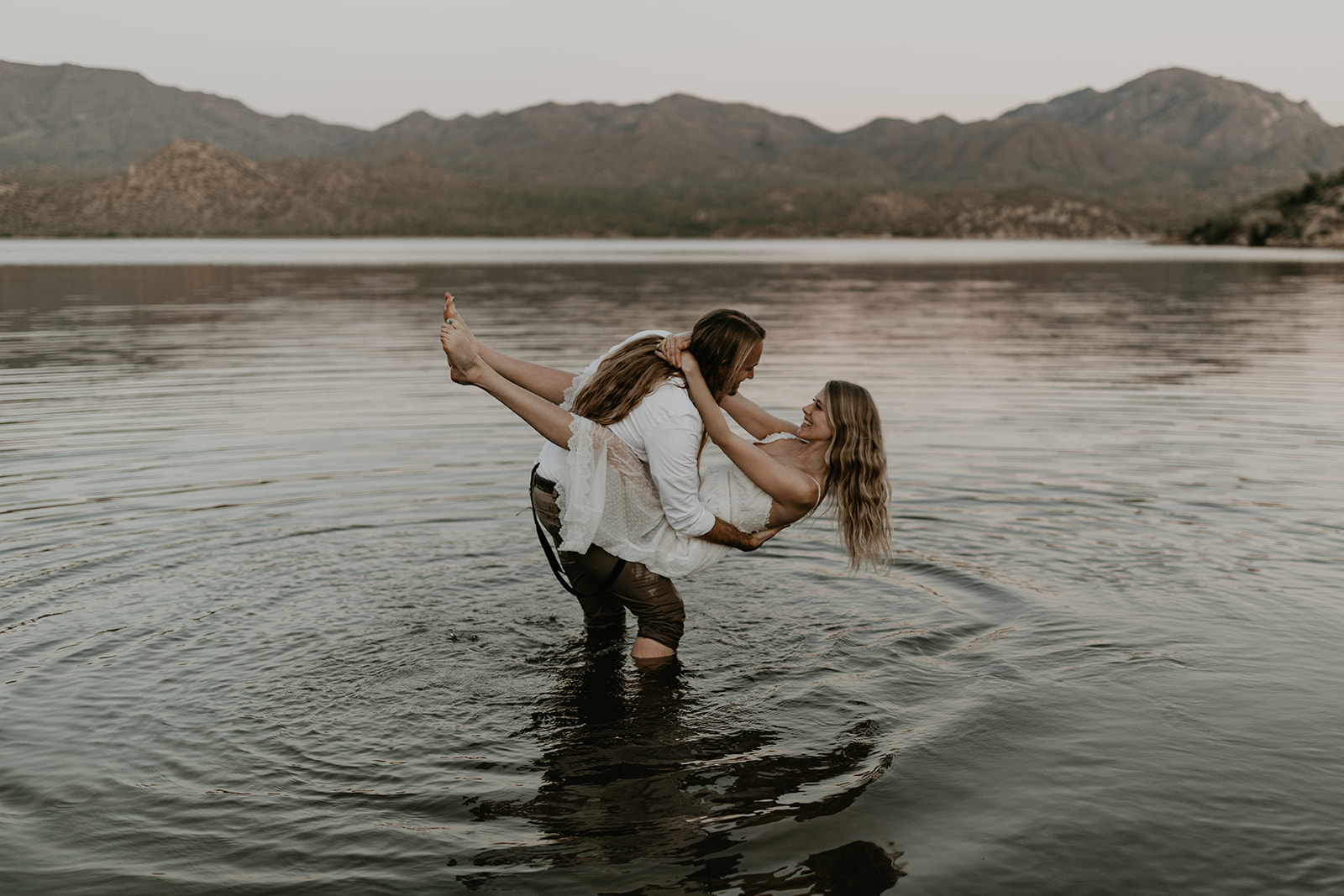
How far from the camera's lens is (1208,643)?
7777 mm

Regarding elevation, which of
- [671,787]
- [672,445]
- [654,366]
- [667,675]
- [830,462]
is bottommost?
[671,787]

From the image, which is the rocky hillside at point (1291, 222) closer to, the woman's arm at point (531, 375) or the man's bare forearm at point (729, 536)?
the man's bare forearm at point (729, 536)

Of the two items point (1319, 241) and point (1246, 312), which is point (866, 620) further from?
point (1319, 241)

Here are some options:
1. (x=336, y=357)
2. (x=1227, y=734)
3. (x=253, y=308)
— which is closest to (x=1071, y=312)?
(x=336, y=357)

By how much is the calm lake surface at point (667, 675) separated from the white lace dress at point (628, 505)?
2.97ft

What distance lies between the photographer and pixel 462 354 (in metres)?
6.27

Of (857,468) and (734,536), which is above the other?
(857,468)

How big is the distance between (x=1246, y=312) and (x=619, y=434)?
36.6 m

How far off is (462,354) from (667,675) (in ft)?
8.38

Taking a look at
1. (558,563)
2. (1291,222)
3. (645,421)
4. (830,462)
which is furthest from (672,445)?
(1291,222)

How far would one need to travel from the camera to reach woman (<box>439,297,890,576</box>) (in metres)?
6.43

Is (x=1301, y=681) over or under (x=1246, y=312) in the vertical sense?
under

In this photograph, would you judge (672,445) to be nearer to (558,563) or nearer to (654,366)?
(654,366)

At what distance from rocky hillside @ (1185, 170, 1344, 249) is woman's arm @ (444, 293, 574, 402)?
451ft
